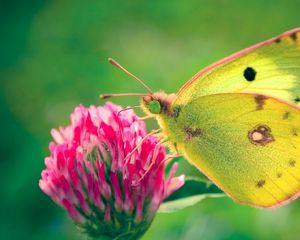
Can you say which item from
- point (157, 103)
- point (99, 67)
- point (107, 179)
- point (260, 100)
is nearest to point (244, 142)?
point (260, 100)

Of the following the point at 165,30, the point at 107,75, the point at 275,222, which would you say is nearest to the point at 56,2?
the point at 165,30

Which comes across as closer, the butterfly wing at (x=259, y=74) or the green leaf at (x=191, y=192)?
the butterfly wing at (x=259, y=74)

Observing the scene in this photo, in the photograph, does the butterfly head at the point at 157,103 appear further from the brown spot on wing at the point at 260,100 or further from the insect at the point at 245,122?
the brown spot on wing at the point at 260,100

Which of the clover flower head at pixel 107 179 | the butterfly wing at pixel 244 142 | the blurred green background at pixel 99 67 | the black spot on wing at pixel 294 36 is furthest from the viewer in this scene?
the blurred green background at pixel 99 67

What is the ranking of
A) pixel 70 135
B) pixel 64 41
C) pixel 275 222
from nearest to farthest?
pixel 70 135
pixel 275 222
pixel 64 41

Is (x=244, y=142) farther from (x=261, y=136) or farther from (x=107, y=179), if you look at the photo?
(x=107, y=179)

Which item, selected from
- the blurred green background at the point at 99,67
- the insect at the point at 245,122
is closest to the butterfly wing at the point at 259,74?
the insect at the point at 245,122

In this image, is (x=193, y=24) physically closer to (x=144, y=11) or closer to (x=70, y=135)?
(x=144, y=11)
